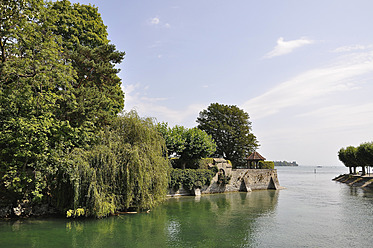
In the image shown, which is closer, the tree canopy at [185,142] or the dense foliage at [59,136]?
the dense foliage at [59,136]

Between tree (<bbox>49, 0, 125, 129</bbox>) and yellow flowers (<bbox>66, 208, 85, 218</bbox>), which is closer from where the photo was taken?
yellow flowers (<bbox>66, 208, 85, 218</bbox>)

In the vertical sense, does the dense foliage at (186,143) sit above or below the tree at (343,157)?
above

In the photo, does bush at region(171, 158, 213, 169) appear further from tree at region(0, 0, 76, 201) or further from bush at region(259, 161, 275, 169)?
tree at region(0, 0, 76, 201)

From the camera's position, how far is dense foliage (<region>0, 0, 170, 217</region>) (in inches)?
535

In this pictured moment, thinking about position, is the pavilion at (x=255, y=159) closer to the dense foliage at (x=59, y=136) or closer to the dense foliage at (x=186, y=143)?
the dense foliage at (x=186, y=143)

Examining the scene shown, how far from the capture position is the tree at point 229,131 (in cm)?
4681

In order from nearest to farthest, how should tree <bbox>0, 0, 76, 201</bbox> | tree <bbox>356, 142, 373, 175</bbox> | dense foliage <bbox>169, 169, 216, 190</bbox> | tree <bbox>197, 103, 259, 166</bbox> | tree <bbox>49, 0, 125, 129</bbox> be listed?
tree <bbox>0, 0, 76, 201</bbox> < tree <bbox>49, 0, 125, 129</bbox> < dense foliage <bbox>169, 169, 216, 190</bbox> < tree <bbox>356, 142, 373, 175</bbox> < tree <bbox>197, 103, 259, 166</bbox>

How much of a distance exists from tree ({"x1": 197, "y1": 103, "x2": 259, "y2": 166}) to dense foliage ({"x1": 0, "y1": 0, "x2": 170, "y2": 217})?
27.7 metres

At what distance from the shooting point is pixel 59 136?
17094mm

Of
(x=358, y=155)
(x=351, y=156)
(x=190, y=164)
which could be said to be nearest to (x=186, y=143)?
(x=190, y=164)

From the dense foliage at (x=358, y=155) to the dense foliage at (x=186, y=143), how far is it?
29535 mm

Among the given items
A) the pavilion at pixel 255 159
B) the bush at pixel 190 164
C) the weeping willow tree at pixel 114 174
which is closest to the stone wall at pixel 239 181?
the bush at pixel 190 164

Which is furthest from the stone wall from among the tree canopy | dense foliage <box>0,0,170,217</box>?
dense foliage <box>0,0,170,217</box>

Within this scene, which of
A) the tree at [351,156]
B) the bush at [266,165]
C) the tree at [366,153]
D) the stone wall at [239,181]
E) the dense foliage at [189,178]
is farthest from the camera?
the tree at [351,156]
